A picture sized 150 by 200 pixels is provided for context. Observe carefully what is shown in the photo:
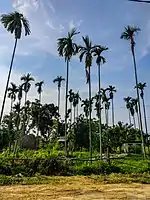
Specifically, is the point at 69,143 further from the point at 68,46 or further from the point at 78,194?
the point at 78,194

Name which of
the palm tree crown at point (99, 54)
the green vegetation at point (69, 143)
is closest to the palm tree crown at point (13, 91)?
the green vegetation at point (69, 143)

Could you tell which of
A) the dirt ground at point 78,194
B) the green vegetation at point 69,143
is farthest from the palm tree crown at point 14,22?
the dirt ground at point 78,194

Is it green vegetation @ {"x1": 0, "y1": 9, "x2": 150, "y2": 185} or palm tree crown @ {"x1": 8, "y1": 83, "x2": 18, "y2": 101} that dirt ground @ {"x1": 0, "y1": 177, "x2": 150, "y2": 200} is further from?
palm tree crown @ {"x1": 8, "y1": 83, "x2": 18, "y2": 101}

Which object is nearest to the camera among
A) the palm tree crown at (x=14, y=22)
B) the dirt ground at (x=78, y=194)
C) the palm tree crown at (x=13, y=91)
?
the dirt ground at (x=78, y=194)

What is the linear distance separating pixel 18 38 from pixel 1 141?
25958mm

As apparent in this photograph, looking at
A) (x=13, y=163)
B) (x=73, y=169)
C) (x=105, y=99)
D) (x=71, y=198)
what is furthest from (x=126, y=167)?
(x=105, y=99)

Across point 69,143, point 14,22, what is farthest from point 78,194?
point 69,143

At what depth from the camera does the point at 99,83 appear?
34.3 meters

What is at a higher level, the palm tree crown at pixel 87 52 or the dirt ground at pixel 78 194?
the palm tree crown at pixel 87 52

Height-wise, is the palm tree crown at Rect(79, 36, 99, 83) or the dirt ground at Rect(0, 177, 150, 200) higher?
the palm tree crown at Rect(79, 36, 99, 83)

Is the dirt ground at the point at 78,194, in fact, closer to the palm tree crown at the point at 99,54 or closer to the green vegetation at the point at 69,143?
the green vegetation at the point at 69,143

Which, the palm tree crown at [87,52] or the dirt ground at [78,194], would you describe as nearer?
the dirt ground at [78,194]

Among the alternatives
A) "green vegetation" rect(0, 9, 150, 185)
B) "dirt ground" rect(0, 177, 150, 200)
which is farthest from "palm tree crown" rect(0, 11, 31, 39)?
"dirt ground" rect(0, 177, 150, 200)

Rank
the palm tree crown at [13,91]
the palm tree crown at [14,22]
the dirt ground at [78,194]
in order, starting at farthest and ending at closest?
the palm tree crown at [13,91]
the palm tree crown at [14,22]
the dirt ground at [78,194]
